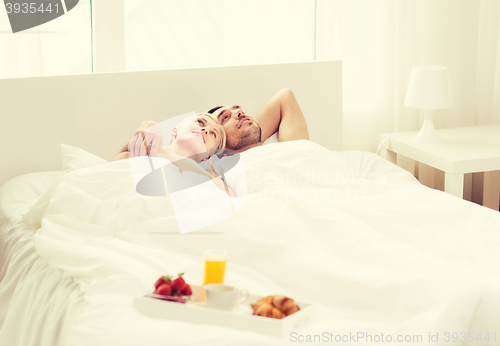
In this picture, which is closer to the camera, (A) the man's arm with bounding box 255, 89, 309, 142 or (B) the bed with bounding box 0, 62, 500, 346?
(B) the bed with bounding box 0, 62, 500, 346

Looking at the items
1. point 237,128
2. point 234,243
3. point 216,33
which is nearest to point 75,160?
point 237,128

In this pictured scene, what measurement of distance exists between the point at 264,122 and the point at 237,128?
25 cm

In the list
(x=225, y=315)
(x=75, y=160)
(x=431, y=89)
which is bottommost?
(x=225, y=315)

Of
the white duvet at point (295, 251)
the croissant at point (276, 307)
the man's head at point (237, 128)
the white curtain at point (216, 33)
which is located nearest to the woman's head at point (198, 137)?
the man's head at point (237, 128)

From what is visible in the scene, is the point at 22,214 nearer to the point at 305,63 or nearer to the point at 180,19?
the point at 180,19

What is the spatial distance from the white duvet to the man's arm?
457 millimetres

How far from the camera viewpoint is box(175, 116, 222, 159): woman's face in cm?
206

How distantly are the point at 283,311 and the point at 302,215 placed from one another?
0.58 m

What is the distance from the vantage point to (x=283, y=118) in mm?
2422

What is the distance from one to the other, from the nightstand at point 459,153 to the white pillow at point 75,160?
154cm

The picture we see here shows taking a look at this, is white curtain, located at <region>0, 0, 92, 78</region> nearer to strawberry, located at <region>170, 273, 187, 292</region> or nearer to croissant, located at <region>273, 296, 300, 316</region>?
strawberry, located at <region>170, 273, 187, 292</region>

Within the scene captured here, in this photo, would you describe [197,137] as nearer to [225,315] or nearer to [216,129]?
[216,129]

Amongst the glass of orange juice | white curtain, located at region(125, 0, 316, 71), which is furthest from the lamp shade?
the glass of orange juice

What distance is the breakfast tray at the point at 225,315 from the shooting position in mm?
916
